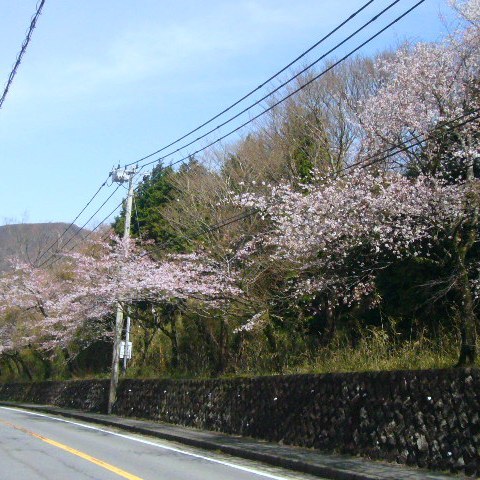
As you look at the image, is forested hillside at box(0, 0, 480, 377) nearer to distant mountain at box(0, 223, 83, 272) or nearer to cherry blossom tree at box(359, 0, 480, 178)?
cherry blossom tree at box(359, 0, 480, 178)

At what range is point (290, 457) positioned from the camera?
12.9 m

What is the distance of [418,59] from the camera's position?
624 inches

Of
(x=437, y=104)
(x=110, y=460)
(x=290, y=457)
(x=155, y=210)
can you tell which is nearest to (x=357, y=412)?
(x=290, y=457)

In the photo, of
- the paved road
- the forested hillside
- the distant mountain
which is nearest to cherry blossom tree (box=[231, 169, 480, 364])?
the forested hillside

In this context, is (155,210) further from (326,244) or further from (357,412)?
(357,412)

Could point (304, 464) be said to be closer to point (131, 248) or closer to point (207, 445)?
point (207, 445)

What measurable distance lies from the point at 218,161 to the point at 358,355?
15947 millimetres

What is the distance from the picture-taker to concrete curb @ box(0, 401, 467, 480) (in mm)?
10813

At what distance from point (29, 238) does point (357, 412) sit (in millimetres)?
49187

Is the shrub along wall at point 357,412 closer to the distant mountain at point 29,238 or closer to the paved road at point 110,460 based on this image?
the paved road at point 110,460

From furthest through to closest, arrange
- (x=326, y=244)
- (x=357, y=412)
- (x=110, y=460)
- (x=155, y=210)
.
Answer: (x=155, y=210) → (x=326, y=244) → (x=357, y=412) → (x=110, y=460)

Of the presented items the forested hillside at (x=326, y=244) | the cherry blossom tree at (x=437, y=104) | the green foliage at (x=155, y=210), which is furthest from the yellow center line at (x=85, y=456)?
the green foliage at (x=155, y=210)

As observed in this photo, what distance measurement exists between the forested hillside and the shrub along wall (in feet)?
3.99

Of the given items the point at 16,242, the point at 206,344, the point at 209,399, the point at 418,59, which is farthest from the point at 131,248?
the point at 16,242
